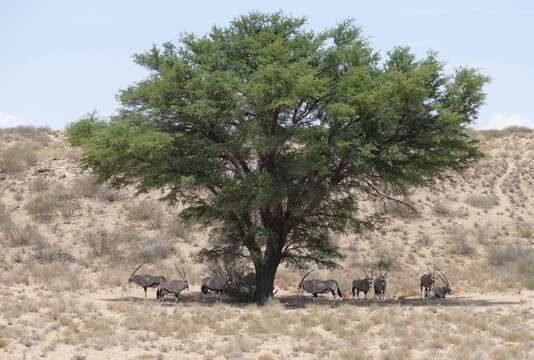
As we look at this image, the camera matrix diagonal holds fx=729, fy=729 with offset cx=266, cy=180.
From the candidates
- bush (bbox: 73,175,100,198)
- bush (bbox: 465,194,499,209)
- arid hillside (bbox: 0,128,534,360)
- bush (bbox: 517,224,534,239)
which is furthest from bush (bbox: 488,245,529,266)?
bush (bbox: 73,175,100,198)

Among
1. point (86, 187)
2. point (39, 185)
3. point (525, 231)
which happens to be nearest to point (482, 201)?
point (525, 231)

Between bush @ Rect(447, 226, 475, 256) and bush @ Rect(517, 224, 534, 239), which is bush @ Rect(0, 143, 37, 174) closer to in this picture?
bush @ Rect(447, 226, 475, 256)

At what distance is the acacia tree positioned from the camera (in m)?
22.1

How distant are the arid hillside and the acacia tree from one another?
10.1ft

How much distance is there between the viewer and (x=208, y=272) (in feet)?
114

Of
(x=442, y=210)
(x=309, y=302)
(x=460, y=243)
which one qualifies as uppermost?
(x=442, y=210)

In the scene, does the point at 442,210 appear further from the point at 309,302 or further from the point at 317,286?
the point at 317,286

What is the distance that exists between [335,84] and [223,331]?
30.1 feet

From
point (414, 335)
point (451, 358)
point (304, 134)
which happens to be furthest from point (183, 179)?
point (451, 358)

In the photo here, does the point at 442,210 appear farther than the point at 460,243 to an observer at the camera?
Yes

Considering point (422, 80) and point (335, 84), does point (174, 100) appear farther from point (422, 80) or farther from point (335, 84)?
point (422, 80)

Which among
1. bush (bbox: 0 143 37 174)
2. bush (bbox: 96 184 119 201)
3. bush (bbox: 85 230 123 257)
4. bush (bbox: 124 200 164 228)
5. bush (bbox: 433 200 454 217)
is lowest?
bush (bbox: 85 230 123 257)

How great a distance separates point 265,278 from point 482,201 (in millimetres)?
30078

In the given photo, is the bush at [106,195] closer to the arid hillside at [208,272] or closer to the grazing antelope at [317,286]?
the arid hillside at [208,272]
